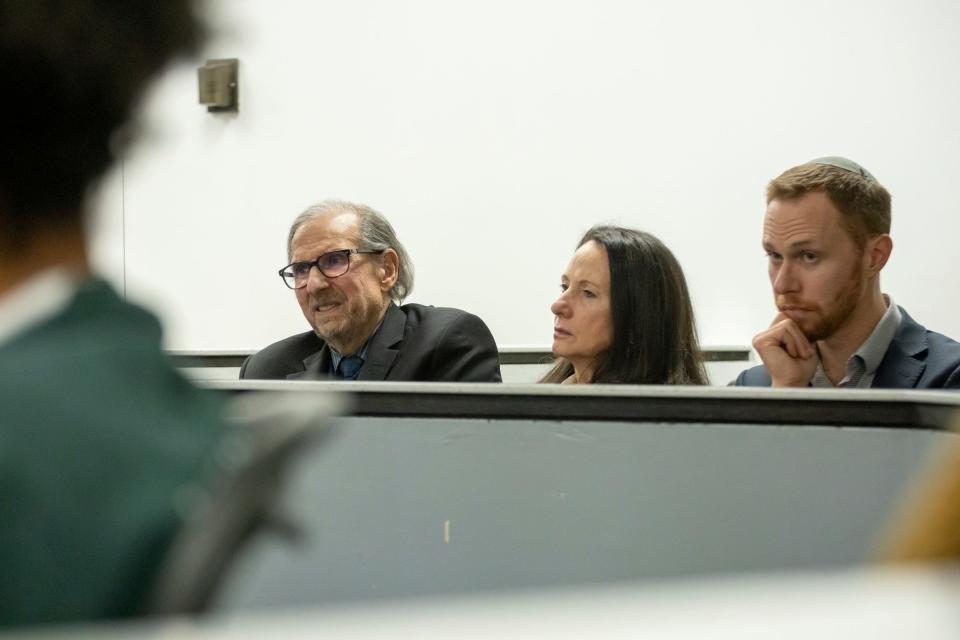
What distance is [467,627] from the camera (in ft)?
1.26

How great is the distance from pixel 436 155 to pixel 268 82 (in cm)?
77

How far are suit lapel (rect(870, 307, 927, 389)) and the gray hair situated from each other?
1598mm

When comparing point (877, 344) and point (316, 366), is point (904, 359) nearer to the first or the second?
point (877, 344)

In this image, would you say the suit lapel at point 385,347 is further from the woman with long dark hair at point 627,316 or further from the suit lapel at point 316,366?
the woman with long dark hair at point 627,316

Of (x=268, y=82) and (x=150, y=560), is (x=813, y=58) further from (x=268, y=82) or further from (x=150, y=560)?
(x=150, y=560)

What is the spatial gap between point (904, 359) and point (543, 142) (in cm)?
187

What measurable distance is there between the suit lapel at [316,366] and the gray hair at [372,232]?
0.32m

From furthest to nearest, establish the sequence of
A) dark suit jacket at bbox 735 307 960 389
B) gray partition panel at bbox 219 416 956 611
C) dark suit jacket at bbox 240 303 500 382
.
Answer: dark suit jacket at bbox 240 303 500 382
dark suit jacket at bbox 735 307 960 389
gray partition panel at bbox 219 416 956 611

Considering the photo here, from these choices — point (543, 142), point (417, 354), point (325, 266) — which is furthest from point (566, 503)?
point (543, 142)

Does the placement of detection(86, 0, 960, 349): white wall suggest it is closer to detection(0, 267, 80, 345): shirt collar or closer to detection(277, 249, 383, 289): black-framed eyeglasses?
detection(277, 249, 383, 289): black-framed eyeglasses

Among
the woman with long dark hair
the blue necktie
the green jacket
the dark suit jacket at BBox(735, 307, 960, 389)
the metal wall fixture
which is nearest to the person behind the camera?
the green jacket

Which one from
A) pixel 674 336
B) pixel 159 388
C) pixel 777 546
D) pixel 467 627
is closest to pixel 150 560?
pixel 159 388

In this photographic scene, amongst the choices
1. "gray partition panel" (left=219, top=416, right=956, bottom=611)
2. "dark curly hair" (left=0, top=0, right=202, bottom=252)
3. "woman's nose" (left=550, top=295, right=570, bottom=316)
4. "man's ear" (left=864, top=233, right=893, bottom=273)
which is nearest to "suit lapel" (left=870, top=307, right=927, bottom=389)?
"man's ear" (left=864, top=233, right=893, bottom=273)

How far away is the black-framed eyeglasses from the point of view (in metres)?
3.12
